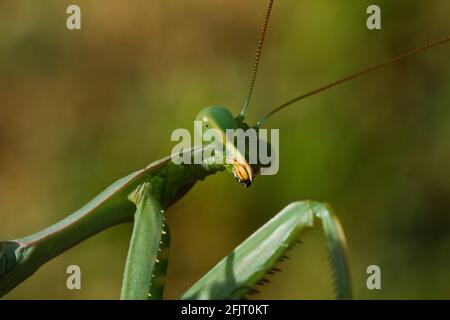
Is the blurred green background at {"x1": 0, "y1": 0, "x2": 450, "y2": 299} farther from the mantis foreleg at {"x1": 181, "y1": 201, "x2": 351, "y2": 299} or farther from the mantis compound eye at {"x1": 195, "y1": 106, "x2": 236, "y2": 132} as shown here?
the mantis foreleg at {"x1": 181, "y1": 201, "x2": 351, "y2": 299}

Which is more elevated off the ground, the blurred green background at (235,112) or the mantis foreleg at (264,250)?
the blurred green background at (235,112)

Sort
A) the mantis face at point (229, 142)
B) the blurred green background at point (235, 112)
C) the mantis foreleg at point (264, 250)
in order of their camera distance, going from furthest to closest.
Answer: the blurred green background at point (235, 112) < the mantis face at point (229, 142) < the mantis foreleg at point (264, 250)

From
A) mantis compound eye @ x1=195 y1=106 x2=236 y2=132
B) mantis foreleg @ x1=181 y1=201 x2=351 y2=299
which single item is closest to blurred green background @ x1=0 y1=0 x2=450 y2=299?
mantis compound eye @ x1=195 y1=106 x2=236 y2=132

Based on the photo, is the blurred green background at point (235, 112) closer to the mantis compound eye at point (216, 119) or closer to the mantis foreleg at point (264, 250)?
the mantis compound eye at point (216, 119)

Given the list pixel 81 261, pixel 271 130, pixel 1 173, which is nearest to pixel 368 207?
pixel 271 130

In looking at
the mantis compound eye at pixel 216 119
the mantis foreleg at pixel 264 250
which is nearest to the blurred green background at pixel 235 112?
the mantis compound eye at pixel 216 119

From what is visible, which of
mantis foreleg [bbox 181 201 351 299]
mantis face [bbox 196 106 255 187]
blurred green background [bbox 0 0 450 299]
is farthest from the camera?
blurred green background [bbox 0 0 450 299]

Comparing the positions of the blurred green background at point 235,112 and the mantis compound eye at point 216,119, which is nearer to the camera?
the mantis compound eye at point 216,119
